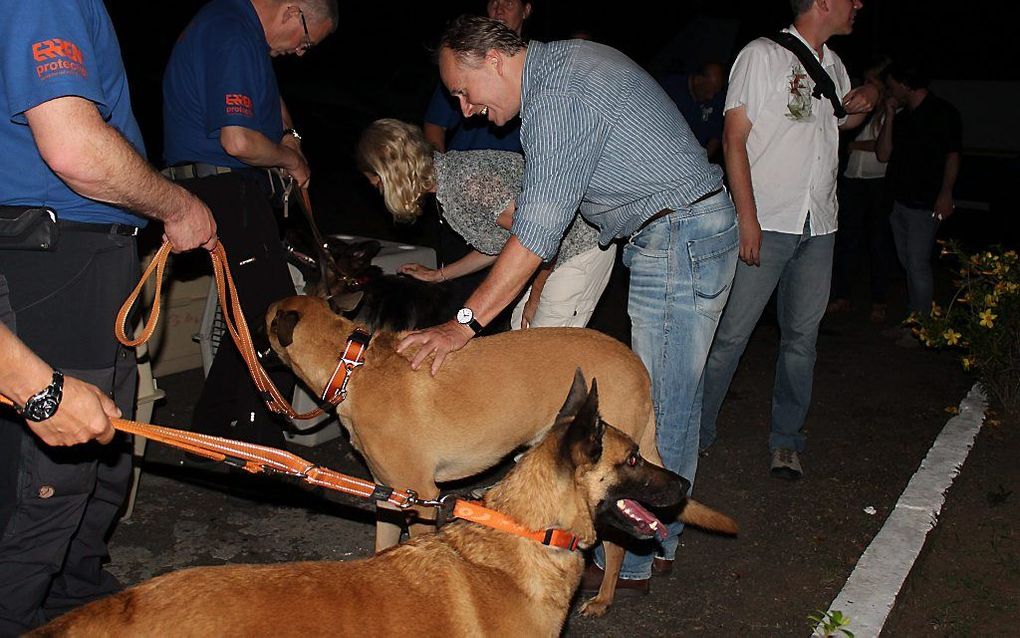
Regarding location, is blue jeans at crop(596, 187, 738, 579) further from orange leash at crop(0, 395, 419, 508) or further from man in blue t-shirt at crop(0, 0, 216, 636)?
man in blue t-shirt at crop(0, 0, 216, 636)

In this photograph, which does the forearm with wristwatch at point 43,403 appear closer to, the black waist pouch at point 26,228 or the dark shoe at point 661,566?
the black waist pouch at point 26,228

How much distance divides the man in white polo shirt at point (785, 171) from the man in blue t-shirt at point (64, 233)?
300 cm

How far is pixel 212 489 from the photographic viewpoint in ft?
16.4

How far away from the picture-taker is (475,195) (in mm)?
4203

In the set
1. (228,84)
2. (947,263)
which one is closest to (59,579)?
(228,84)

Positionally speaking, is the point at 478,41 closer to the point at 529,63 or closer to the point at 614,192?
the point at 529,63

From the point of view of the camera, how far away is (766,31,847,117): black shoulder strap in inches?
186

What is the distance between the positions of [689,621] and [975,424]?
10.9 ft

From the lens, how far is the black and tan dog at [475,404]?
3.77 meters

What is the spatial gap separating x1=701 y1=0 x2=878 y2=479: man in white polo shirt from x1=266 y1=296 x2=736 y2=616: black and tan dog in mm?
1322

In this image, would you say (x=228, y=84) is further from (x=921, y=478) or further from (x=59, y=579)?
(x=921, y=478)

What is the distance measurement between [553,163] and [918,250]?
6.07m

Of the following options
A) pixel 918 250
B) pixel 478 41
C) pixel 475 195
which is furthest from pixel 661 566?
pixel 918 250

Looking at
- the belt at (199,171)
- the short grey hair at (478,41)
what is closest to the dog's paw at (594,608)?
the short grey hair at (478,41)
